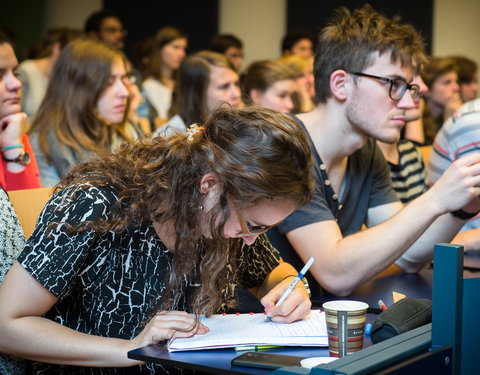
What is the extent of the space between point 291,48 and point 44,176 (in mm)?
4486

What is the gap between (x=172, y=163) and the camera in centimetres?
171

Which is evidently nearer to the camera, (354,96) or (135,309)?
(135,309)

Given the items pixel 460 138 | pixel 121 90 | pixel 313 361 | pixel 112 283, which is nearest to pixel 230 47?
pixel 121 90

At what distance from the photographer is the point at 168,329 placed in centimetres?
158

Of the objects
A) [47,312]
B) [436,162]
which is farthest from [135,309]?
[436,162]

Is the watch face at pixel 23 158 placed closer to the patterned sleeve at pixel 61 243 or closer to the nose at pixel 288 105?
the patterned sleeve at pixel 61 243

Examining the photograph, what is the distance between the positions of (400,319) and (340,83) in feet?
3.53

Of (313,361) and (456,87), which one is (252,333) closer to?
(313,361)

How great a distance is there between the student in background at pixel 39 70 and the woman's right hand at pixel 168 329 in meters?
4.04

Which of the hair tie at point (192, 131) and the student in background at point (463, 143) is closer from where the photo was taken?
the hair tie at point (192, 131)

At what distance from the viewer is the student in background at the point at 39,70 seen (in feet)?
18.4

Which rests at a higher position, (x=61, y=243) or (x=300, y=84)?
(x=61, y=243)

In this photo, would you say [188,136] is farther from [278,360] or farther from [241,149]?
[278,360]

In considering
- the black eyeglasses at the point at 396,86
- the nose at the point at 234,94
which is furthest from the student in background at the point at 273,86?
the black eyeglasses at the point at 396,86
